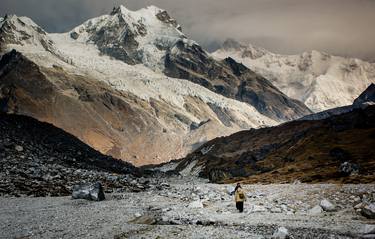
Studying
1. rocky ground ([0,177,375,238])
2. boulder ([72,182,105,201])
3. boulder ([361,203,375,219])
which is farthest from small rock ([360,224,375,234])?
boulder ([72,182,105,201])

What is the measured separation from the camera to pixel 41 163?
79312mm

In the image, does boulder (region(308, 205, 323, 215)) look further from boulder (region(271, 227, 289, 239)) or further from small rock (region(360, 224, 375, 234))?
boulder (region(271, 227, 289, 239))

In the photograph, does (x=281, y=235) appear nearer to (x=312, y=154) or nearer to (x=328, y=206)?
(x=328, y=206)

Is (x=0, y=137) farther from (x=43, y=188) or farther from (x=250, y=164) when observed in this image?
(x=250, y=164)

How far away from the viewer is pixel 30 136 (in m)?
98.6

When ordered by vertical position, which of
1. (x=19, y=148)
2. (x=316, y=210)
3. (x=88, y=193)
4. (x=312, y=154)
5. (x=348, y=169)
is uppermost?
(x=19, y=148)

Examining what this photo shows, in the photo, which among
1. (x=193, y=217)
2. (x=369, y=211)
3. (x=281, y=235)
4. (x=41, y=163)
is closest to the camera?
(x=281, y=235)

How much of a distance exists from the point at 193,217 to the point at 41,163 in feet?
144

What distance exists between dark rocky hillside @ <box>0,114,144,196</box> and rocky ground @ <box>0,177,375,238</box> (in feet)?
26.9

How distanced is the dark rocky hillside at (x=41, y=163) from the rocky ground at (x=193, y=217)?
8209mm

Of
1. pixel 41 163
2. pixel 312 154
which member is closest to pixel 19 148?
pixel 41 163

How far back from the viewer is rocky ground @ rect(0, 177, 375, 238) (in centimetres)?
3419

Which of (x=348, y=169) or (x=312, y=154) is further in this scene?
(x=312, y=154)

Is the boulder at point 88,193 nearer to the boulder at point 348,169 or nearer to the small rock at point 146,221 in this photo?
the small rock at point 146,221
